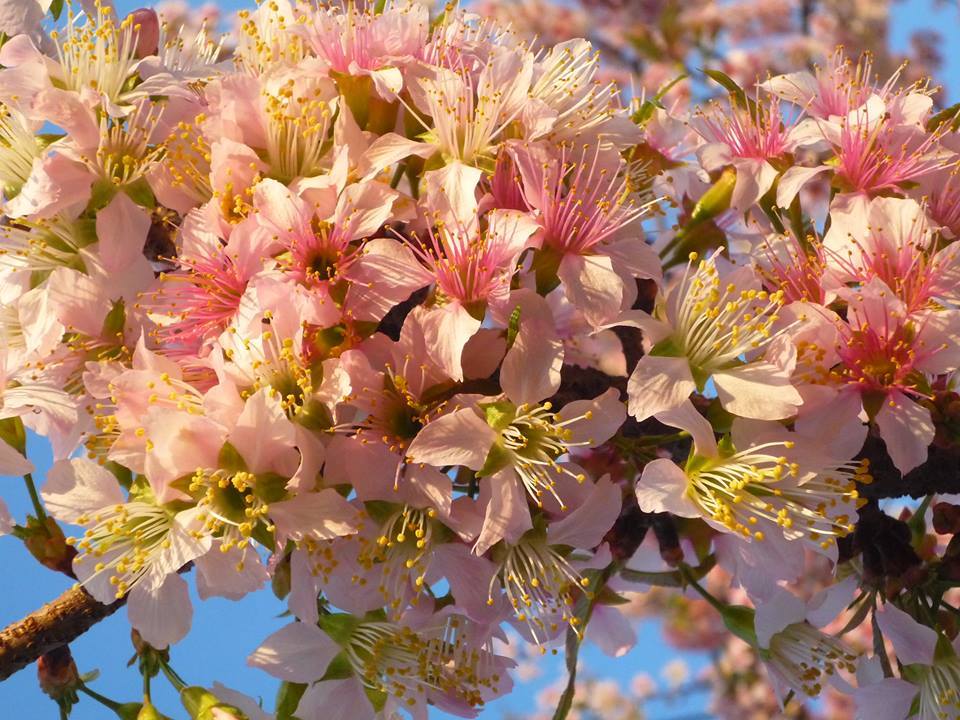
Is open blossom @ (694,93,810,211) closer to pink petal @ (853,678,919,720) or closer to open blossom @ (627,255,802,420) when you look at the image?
open blossom @ (627,255,802,420)

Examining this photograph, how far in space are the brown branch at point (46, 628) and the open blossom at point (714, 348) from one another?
0.79m

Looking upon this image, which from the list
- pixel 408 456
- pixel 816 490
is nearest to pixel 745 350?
pixel 816 490

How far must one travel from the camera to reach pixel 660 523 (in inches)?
69.2

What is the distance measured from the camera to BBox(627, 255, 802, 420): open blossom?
1.25m

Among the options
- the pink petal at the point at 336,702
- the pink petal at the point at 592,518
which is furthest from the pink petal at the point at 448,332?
the pink petal at the point at 336,702

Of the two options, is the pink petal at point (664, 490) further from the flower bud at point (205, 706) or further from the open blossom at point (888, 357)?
the flower bud at point (205, 706)

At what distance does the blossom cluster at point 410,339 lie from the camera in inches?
48.4

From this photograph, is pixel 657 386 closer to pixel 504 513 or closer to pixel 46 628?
pixel 504 513

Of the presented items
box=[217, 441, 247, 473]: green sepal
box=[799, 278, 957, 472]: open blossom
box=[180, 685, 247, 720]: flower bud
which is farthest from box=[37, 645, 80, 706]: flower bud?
box=[799, 278, 957, 472]: open blossom

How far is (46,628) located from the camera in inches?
57.6

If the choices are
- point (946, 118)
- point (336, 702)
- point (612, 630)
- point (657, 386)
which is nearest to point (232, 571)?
point (336, 702)

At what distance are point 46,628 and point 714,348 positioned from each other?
0.97 m

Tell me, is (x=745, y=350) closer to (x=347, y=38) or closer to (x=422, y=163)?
(x=422, y=163)

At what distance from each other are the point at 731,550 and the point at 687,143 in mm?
693
